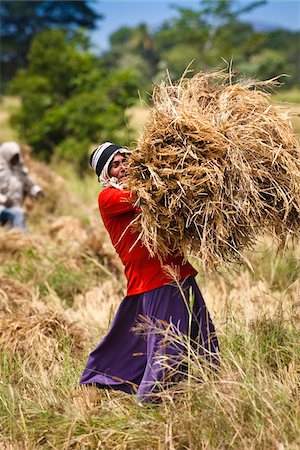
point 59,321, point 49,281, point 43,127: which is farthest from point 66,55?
point 59,321

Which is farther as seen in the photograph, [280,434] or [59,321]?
[59,321]

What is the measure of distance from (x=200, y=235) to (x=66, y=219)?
5492mm

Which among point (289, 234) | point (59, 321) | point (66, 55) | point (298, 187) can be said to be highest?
point (66, 55)

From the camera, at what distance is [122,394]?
455 centimetres

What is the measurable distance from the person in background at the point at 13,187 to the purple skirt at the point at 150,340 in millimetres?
4726

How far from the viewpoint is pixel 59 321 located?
549cm

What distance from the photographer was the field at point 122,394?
356cm

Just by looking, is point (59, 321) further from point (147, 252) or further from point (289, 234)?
point (289, 234)

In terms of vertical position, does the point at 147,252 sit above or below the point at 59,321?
above

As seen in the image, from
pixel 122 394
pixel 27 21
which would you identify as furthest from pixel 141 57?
pixel 122 394

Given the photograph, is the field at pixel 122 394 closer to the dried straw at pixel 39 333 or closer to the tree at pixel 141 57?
the dried straw at pixel 39 333

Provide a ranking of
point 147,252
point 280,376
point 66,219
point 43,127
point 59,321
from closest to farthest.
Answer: point 280,376 < point 147,252 < point 59,321 < point 66,219 < point 43,127

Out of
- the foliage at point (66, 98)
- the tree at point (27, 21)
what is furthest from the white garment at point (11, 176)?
the tree at point (27, 21)

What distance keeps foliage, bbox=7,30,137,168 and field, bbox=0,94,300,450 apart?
9677 mm
